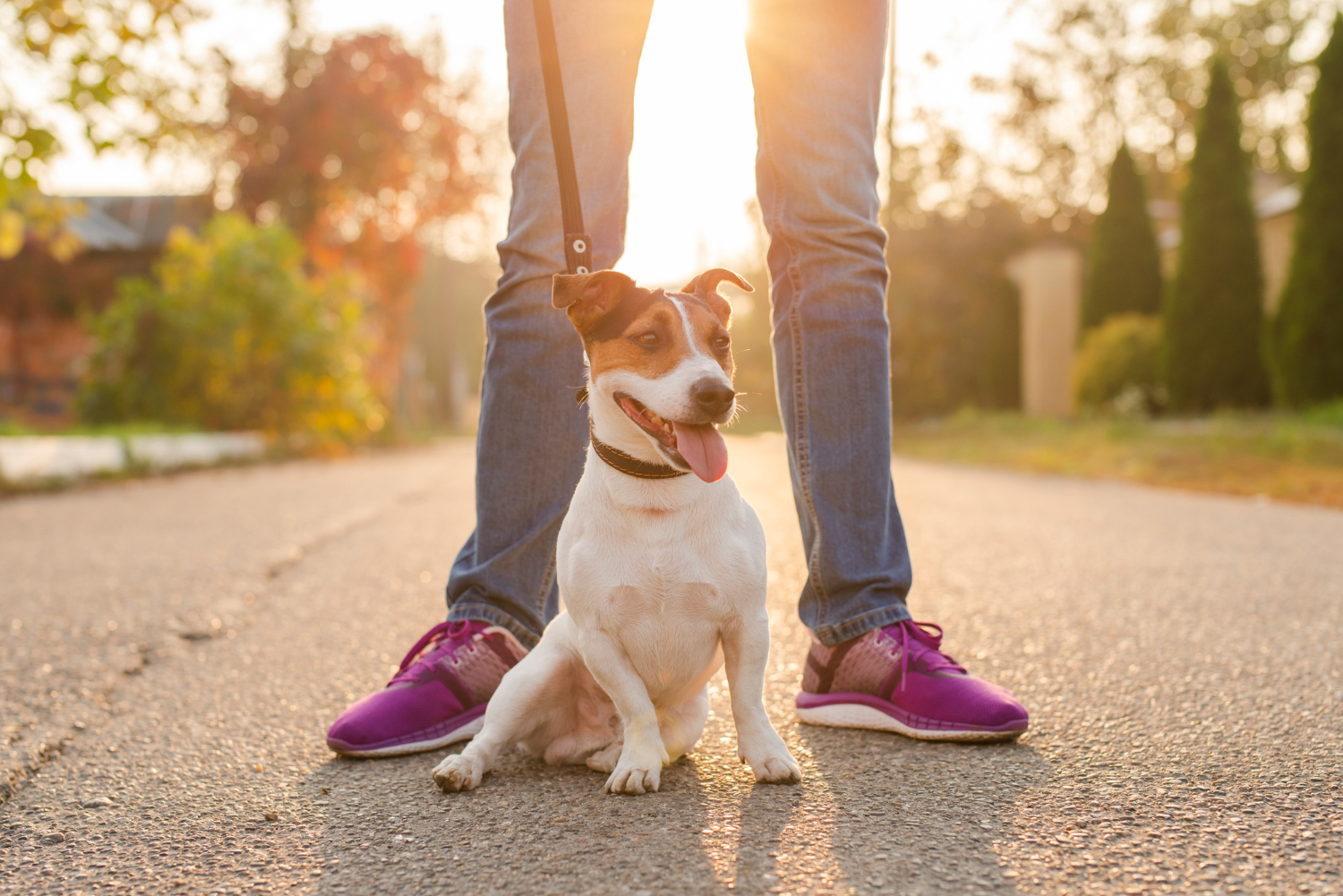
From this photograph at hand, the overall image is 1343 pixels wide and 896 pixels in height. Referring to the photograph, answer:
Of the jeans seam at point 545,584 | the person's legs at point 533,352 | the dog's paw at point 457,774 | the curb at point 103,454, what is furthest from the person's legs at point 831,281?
the curb at point 103,454

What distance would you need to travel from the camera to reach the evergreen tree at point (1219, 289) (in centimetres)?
1492

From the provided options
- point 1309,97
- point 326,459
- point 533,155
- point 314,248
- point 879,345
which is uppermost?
point 1309,97

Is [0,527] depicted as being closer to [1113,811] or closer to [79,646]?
[79,646]

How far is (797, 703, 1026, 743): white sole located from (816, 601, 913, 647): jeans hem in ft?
0.44

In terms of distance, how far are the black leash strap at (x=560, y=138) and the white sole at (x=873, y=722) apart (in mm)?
969

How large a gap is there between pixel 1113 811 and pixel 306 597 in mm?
2772

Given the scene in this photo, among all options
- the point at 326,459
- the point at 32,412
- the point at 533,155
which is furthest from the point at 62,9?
the point at 32,412

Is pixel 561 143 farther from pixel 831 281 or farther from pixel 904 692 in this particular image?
pixel 904 692

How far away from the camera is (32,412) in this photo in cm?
1630

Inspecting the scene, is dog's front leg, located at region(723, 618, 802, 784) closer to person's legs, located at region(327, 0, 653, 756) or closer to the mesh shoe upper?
the mesh shoe upper

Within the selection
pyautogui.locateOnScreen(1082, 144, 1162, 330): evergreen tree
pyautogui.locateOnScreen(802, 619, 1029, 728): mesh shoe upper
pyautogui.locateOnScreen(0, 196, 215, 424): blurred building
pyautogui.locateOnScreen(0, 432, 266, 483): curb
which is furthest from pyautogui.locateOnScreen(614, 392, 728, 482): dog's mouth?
pyautogui.locateOnScreen(1082, 144, 1162, 330): evergreen tree

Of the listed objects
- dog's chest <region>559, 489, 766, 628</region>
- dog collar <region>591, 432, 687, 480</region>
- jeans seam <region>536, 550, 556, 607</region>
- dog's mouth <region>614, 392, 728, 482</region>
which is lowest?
jeans seam <region>536, 550, 556, 607</region>

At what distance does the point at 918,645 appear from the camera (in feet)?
6.88

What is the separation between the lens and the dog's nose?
1.82 metres
